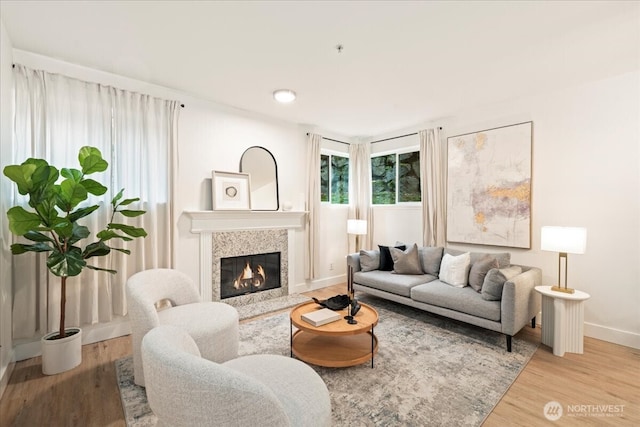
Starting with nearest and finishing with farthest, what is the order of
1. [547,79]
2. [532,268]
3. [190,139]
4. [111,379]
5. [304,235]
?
[111,379], [547,79], [532,268], [190,139], [304,235]

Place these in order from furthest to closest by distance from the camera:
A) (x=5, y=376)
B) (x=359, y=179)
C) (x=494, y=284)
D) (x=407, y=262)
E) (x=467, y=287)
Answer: (x=359, y=179)
(x=407, y=262)
(x=467, y=287)
(x=494, y=284)
(x=5, y=376)

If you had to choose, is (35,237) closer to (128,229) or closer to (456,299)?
(128,229)

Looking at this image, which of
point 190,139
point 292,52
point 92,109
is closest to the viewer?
point 292,52

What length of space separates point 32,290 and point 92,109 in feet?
5.90

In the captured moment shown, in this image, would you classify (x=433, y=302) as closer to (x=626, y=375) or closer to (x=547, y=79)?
(x=626, y=375)

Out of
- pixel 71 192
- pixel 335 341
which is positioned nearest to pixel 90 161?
pixel 71 192

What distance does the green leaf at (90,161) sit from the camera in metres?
2.45

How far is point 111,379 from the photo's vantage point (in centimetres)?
229

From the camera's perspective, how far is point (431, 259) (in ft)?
13.1

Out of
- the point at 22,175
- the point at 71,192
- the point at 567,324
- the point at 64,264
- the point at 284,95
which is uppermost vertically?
the point at 284,95

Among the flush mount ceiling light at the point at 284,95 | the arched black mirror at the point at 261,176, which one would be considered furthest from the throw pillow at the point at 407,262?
the flush mount ceiling light at the point at 284,95

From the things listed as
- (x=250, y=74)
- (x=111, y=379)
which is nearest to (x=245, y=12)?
(x=250, y=74)

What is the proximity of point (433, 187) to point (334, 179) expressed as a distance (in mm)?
1795

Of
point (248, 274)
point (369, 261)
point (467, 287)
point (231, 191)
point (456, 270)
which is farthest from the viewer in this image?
point (369, 261)
